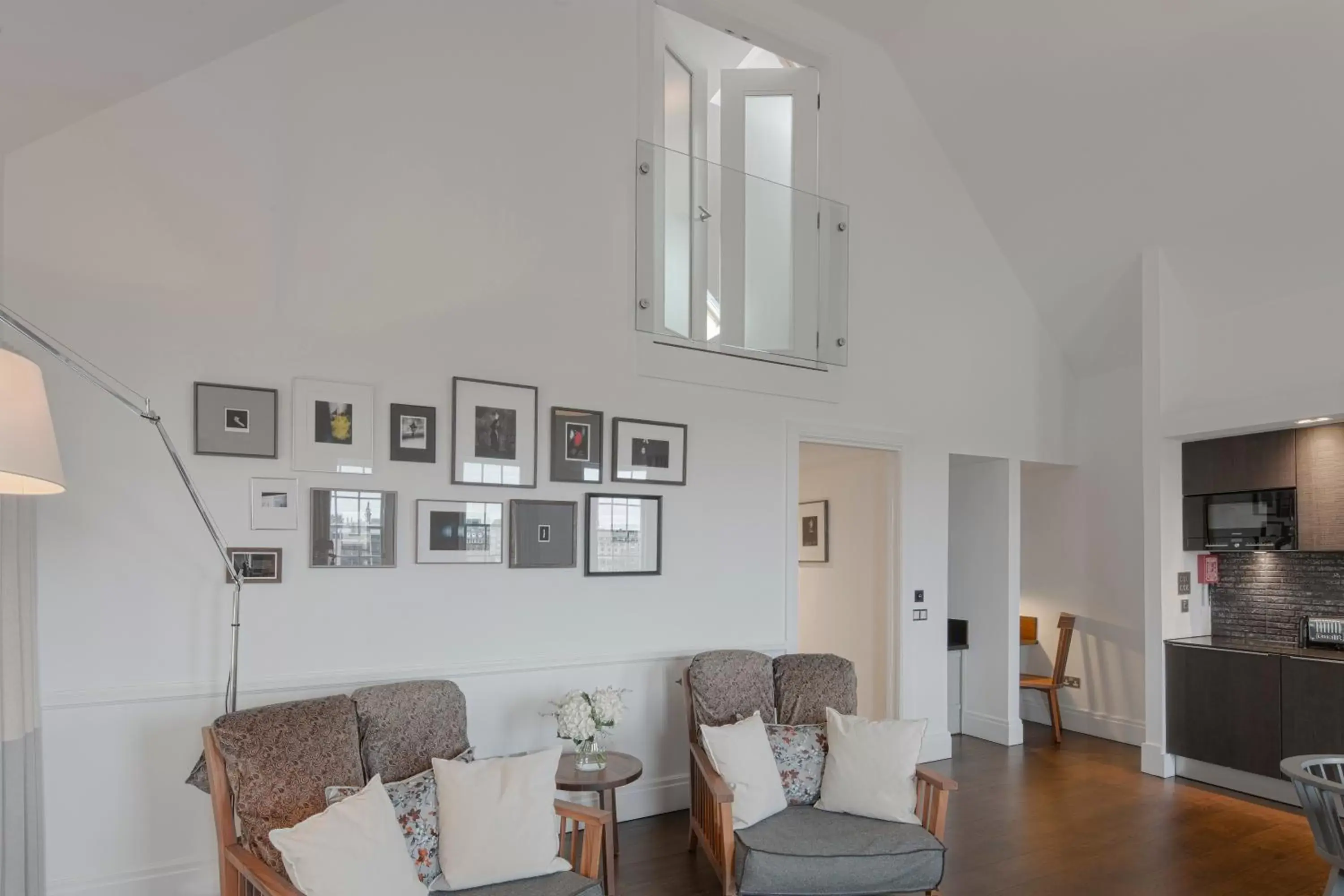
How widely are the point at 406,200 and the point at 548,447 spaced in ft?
4.37

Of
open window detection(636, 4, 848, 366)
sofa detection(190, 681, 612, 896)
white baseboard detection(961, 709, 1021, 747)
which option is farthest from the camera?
white baseboard detection(961, 709, 1021, 747)

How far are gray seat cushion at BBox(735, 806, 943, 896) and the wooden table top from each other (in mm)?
558

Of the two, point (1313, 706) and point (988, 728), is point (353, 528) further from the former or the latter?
point (1313, 706)

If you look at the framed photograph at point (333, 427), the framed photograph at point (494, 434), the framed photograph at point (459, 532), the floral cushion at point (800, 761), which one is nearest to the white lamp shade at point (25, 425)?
the framed photograph at point (333, 427)

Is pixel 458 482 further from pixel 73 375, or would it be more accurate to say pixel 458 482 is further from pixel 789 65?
pixel 789 65

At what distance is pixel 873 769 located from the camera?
11.3 ft

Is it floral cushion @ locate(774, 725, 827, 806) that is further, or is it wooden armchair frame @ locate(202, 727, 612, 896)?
floral cushion @ locate(774, 725, 827, 806)

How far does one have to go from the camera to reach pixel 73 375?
3.14 metres

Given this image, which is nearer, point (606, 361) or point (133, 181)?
point (133, 181)

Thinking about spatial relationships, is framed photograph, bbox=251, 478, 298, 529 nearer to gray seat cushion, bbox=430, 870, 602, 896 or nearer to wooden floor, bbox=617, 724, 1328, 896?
gray seat cushion, bbox=430, 870, 602, 896

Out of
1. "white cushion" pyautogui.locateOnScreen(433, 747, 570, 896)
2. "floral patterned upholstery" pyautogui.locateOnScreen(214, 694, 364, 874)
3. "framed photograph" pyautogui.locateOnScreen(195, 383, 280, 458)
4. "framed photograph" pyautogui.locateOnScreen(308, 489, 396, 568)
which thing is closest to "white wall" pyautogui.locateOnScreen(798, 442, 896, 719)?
"framed photograph" pyautogui.locateOnScreen(308, 489, 396, 568)

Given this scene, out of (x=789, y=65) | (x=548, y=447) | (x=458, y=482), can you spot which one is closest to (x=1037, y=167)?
(x=789, y=65)

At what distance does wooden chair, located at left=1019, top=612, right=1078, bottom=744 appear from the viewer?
6.05 meters

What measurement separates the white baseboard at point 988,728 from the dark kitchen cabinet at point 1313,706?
168cm
